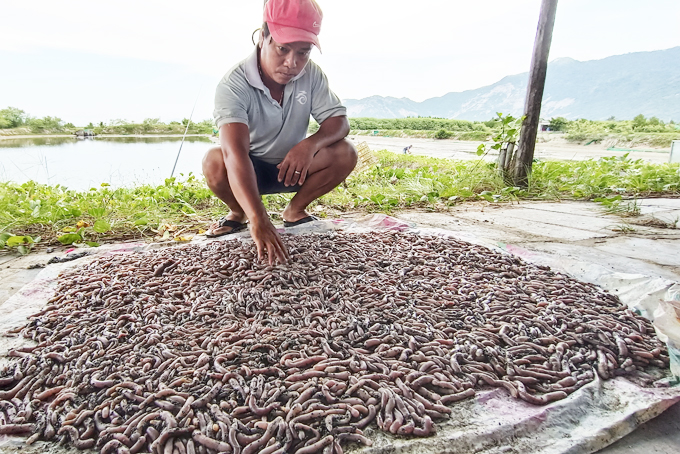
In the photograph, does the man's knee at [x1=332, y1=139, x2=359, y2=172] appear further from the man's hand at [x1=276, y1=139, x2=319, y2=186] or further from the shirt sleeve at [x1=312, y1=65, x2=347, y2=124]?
the man's hand at [x1=276, y1=139, x2=319, y2=186]

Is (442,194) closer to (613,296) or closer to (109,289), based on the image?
(613,296)

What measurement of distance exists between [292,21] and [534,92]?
366cm

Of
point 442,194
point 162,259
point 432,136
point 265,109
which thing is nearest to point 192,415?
point 162,259

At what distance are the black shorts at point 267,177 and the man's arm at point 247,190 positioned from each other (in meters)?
0.59

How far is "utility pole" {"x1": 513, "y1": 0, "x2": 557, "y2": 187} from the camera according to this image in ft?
15.5

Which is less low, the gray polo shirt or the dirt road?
the gray polo shirt

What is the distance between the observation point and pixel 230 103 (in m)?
2.61

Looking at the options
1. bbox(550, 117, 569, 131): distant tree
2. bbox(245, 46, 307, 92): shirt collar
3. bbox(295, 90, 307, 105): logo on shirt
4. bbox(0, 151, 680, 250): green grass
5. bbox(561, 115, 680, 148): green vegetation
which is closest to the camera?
bbox(245, 46, 307, 92): shirt collar

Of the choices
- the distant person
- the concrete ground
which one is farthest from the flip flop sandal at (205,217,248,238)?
the concrete ground

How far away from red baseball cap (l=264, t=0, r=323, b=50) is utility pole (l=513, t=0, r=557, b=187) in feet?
11.4

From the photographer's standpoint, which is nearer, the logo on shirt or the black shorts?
the logo on shirt

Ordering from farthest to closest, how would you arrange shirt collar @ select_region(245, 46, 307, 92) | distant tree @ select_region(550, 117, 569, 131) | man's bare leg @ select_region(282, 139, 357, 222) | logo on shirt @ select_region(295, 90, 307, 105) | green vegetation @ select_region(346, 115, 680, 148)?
distant tree @ select_region(550, 117, 569, 131), green vegetation @ select_region(346, 115, 680, 148), man's bare leg @ select_region(282, 139, 357, 222), logo on shirt @ select_region(295, 90, 307, 105), shirt collar @ select_region(245, 46, 307, 92)

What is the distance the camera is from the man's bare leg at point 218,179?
3.02 m

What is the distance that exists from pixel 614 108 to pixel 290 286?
198 meters
